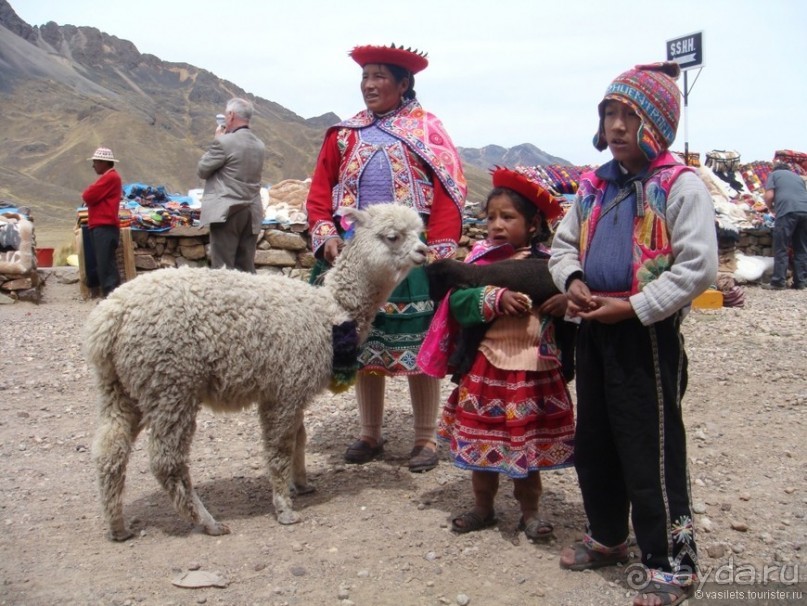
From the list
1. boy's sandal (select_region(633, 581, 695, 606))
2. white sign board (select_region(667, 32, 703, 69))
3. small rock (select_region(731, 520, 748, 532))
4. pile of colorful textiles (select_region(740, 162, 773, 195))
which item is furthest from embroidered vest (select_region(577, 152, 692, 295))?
pile of colorful textiles (select_region(740, 162, 773, 195))

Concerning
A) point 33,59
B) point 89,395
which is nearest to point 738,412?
point 89,395

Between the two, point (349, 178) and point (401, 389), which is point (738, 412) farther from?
point (349, 178)

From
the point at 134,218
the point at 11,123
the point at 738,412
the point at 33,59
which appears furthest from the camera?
the point at 33,59

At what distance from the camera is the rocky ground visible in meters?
3.16

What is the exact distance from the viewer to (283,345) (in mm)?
3748

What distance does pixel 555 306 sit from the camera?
3.36 m

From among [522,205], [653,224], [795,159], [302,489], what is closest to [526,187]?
[522,205]

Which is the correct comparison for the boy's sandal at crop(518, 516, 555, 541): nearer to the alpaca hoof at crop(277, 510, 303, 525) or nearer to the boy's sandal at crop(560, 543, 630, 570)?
the boy's sandal at crop(560, 543, 630, 570)

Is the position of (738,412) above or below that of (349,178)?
below

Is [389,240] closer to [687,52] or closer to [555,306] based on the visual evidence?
[555,306]

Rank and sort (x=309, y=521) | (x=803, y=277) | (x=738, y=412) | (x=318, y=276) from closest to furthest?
(x=309, y=521) < (x=318, y=276) < (x=738, y=412) < (x=803, y=277)

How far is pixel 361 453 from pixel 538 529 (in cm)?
150

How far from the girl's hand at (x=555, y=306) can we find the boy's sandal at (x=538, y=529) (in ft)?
3.09

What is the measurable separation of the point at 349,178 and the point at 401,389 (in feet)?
8.39
